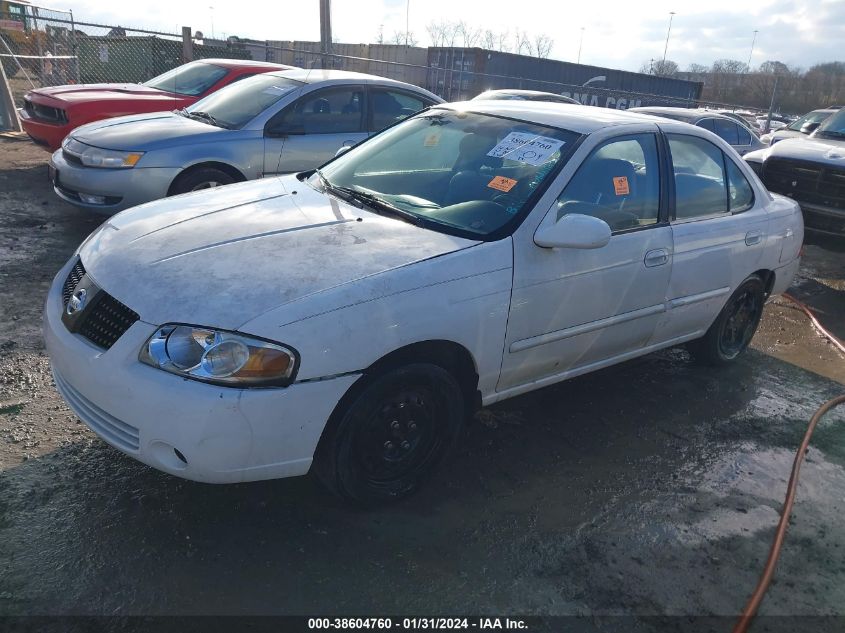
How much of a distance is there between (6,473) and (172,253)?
1.24 meters

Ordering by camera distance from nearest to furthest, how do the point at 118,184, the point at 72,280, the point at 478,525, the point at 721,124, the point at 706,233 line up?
the point at 478,525 → the point at 72,280 → the point at 706,233 → the point at 118,184 → the point at 721,124

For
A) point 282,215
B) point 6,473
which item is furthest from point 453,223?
point 6,473

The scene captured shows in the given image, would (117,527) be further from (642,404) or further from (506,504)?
(642,404)

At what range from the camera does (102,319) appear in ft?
8.96

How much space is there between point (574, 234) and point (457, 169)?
2.83ft

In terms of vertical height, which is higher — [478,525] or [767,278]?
[767,278]

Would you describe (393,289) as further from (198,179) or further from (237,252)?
(198,179)

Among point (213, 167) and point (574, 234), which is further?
point (213, 167)

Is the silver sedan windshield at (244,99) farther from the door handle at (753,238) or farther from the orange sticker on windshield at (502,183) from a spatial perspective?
the door handle at (753,238)

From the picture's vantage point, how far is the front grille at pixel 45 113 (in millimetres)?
7957

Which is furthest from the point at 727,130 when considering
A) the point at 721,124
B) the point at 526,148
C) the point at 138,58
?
the point at 138,58

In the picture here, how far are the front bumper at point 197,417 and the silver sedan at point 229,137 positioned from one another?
12.3 feet

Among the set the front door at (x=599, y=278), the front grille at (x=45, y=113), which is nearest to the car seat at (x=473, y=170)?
the front door at (x=599, y=278)

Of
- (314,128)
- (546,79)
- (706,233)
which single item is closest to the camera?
(706,233)
